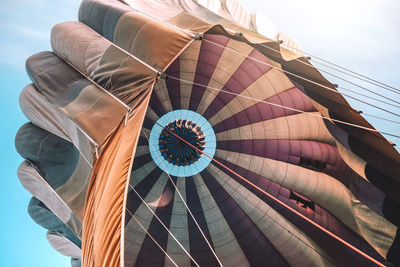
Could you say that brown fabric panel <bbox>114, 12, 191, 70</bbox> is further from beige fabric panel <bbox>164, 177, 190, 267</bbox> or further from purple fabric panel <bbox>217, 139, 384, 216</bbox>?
beige fabric panel <bbox>164, 177, 190, 267</bbox>

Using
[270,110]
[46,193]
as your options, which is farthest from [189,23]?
[46,193]

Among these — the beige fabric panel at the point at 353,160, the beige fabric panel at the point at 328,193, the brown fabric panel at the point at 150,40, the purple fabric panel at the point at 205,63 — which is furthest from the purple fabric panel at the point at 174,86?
the beige fabric panel at the point at 353,160

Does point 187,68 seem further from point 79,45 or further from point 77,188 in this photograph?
point 77,188

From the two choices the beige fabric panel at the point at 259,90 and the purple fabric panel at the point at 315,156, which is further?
the beige fabric panel at the point at 259,90

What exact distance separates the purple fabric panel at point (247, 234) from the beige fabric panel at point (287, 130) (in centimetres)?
145

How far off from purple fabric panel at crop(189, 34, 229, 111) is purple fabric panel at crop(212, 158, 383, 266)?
82.1 inches

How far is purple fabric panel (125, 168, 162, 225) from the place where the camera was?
6203 mm

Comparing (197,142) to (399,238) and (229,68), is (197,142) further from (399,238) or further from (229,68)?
(399,238)

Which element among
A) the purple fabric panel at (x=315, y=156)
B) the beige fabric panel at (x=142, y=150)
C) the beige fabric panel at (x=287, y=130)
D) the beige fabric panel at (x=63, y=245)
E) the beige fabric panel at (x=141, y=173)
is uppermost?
the beige fabric panel at (x=287, y=130)

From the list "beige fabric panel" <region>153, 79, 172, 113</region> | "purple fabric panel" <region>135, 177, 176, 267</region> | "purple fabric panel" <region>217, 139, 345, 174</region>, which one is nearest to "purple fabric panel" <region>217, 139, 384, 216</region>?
"purple fabric panel" <region>217, 139, 345, 174</region>

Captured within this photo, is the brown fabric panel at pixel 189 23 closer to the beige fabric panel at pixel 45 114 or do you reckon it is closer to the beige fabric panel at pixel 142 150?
the beige fabric panel at pixel 45 114

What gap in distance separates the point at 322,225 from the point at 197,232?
2.87 m

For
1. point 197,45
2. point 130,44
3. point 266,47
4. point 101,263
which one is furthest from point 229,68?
point 101,263

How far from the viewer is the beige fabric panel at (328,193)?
4.79 meters
